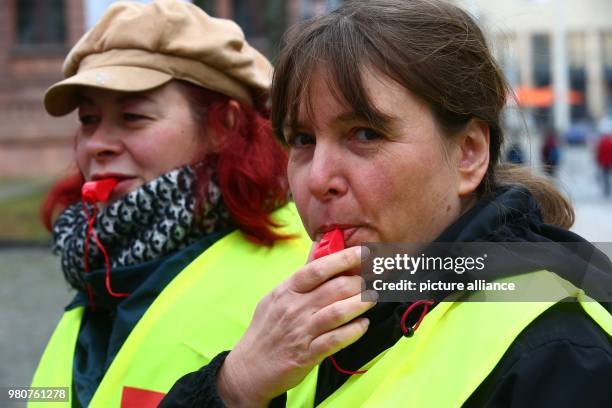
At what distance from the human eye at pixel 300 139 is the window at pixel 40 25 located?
71.4 feet

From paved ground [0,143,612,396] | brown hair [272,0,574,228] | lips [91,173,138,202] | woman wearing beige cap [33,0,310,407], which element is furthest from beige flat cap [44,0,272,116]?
paved ground [0,143,612,396]

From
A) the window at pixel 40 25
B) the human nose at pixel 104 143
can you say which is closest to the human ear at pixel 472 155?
the human nose at pixel 104 143

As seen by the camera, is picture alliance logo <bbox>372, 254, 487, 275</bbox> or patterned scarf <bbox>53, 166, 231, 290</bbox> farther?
patterned scarf <bbox>53, 166, 231, 290</bbox>

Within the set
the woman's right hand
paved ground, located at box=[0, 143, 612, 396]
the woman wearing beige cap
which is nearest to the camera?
the woman's right hand

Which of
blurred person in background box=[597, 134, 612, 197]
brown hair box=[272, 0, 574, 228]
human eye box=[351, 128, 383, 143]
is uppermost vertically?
brown hair box=[272, 0, 574, 228]

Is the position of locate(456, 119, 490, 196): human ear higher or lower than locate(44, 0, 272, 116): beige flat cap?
higher

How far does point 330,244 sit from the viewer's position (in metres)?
1.59

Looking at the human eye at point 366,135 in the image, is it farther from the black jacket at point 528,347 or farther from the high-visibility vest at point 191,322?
the high-visibility vest at point 191,322

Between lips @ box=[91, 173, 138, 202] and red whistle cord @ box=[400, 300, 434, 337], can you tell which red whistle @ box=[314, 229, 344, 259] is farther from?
lips @ box=[91, 173, 138, 202]

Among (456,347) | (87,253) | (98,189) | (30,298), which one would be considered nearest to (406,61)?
(456,347)

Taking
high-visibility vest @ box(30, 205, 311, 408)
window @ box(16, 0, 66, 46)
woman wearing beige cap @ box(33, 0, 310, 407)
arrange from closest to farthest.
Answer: high-visibility vest @ box(30, 205, 311, 408) → woman wearing beige cap @ box(33, 0, 310, 407) → window @ box(16, 0, 66, 46)

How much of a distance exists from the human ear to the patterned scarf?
89 cm

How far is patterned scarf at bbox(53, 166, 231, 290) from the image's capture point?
2322 mm

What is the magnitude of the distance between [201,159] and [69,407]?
76 cm
